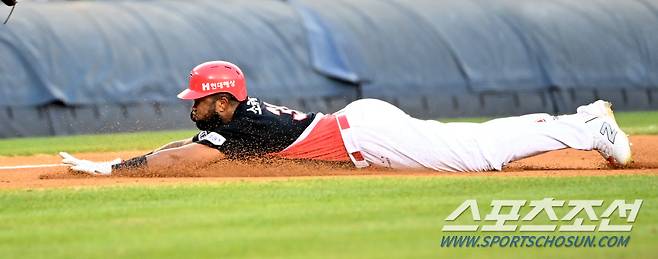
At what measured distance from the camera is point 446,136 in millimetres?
12000

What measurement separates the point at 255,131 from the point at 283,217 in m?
2.87

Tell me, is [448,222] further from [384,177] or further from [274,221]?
[384,177]

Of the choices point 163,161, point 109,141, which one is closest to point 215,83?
point 163,161

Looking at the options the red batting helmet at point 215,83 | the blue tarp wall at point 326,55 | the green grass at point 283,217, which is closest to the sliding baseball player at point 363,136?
the red batting helmet at point 215,83

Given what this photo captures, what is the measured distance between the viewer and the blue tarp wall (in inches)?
854

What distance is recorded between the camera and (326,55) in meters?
23.3

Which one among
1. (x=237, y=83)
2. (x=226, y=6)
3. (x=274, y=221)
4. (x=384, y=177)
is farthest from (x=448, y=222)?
(x=226, y=6)

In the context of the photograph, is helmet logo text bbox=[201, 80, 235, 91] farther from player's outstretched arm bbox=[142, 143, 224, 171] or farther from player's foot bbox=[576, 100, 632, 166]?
player's foot bbox=[576, 100, 632, 166]

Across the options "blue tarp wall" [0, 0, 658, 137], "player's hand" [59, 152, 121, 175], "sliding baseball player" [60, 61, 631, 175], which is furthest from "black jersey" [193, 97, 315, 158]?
"blue tarp wall" [0, 0, 658, 137]

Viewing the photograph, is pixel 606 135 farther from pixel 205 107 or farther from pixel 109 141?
pixel 109 141

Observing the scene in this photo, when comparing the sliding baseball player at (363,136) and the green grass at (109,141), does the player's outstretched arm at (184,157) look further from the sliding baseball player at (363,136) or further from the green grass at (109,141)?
the green grass at (109,141)

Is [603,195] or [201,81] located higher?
[201,81]

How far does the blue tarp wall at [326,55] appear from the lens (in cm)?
2170

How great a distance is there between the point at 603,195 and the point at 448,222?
6.26 feet
